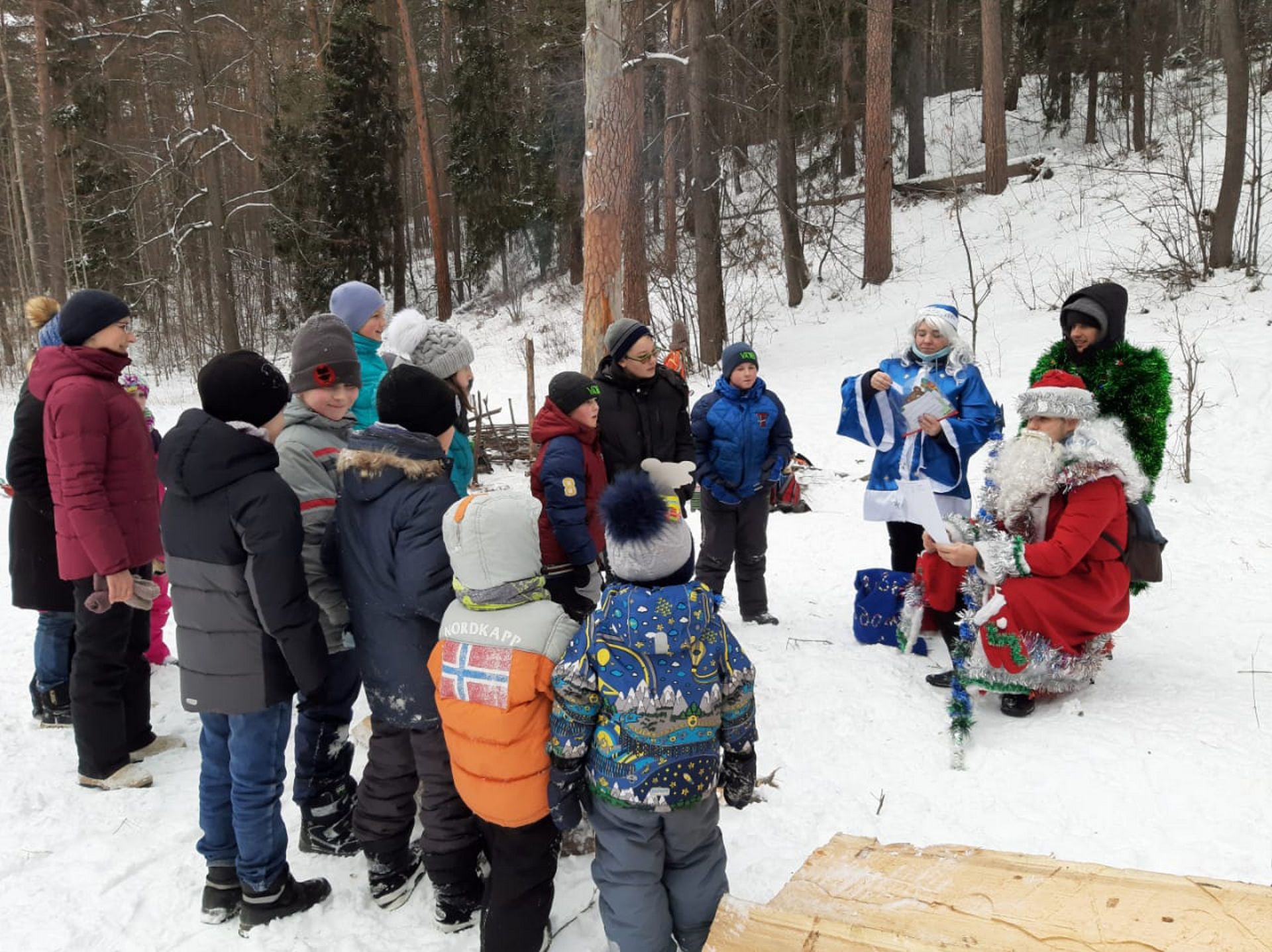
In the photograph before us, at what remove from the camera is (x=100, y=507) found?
331 cm

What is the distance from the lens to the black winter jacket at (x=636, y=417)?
434 centimetres

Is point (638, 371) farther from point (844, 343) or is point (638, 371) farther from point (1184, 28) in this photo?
point (1184, 28)

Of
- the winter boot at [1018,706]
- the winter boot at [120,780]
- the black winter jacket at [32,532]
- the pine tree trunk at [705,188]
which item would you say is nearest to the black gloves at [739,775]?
the winter boot at [1018,706]

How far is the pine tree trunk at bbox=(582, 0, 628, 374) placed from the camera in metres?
7.21

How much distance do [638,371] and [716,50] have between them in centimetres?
1327

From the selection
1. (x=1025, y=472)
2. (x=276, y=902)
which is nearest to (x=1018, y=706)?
(x=1025, y=472)

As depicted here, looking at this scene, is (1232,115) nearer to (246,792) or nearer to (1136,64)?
(1136,64)

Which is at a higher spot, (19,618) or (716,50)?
(716,50)

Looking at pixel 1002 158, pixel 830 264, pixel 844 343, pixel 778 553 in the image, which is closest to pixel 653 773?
pixel 778 553

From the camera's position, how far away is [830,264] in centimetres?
1870

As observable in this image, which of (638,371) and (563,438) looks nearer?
(563,438)

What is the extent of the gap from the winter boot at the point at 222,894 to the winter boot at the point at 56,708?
2.00 metres

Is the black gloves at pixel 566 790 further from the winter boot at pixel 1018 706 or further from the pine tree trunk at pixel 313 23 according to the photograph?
the pine tree trunk at pixel 313 23

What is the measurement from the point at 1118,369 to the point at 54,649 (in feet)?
19.5
